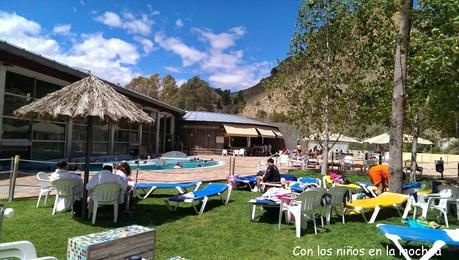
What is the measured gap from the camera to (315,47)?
710 inches

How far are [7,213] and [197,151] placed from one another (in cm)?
3045

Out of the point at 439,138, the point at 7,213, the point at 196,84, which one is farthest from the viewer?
the point at 196,84

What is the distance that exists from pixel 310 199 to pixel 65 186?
4.85 m

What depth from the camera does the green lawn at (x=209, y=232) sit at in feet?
18.3

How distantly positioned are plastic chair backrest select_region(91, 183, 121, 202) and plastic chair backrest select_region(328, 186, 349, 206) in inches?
162

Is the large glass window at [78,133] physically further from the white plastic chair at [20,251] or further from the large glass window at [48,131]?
the white plastic chair at [20,251]

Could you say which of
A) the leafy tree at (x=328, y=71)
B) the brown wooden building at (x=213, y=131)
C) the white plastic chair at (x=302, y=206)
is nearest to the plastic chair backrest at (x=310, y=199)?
the white plastic chair at (x=302, y=206)

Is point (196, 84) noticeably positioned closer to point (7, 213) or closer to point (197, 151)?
point (197, 151)

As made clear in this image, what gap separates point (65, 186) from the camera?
7.75 meters

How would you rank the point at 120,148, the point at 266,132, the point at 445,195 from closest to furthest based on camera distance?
the point at 445,195, the point at 120,148, the point at 266,132

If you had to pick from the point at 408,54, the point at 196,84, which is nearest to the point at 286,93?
the point at 408,54

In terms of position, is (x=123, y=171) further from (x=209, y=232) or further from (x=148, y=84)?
(x=148, y=84)

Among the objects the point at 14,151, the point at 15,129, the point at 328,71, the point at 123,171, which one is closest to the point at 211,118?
the point at 328,71

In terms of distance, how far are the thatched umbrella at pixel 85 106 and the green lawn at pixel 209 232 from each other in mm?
906
